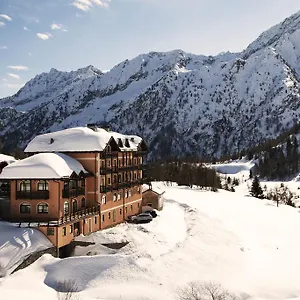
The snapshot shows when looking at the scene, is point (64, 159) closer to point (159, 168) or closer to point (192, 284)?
point (192, 284)

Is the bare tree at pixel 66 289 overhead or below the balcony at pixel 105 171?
below

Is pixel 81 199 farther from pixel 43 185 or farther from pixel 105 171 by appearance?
pixel 43 185

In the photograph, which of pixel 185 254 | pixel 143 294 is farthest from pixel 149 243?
pixel 143 294

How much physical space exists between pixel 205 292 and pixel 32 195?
2415cm

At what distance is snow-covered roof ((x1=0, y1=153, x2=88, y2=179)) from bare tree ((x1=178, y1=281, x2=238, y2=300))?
67.4 feet

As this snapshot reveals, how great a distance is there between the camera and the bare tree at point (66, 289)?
39.4m

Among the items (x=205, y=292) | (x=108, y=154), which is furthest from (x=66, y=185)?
(x=205, y=292)

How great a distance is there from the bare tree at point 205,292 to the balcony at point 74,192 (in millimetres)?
19365

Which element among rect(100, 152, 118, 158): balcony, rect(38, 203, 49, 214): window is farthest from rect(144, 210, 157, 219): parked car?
rect(38, 203, 49, 214): window

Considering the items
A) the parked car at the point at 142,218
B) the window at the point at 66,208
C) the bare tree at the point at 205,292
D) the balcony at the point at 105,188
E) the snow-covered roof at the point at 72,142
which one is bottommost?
the bare tree at the point at 205,292

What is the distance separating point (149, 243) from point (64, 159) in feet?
51.1

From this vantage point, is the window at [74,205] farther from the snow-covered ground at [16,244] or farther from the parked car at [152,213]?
the parked car at [152,213]

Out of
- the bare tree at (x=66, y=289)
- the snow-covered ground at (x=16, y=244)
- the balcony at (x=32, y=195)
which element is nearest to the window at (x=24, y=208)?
the balcony at (x=32, y=195)

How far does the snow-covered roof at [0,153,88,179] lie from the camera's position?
52.4m
